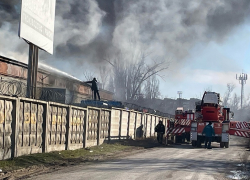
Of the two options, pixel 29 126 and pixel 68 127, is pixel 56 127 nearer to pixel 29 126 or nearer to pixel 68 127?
pixel 68 127

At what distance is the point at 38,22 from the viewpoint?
17719mm

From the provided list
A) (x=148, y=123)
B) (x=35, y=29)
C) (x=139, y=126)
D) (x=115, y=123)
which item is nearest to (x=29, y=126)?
(x=35, y=29)

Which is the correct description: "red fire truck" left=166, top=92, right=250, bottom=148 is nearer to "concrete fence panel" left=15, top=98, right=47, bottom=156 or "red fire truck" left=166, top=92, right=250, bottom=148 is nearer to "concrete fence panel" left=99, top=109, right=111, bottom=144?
"concrete fence panel" left=99, top=109, right=111, bottom=144

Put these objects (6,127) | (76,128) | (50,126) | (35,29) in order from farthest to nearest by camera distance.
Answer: (76,128)
(35,29)
(50,126)
(6,127)

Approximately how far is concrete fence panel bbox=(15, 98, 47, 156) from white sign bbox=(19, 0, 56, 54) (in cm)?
327

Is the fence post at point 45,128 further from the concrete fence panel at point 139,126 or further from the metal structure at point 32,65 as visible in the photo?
the concrete fence panel at point 139,126

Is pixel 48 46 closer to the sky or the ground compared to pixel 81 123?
closer to the sky

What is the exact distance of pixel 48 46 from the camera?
19219 millimetres

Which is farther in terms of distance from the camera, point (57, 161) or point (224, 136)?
point (224, 136)

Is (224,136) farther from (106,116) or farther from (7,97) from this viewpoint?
(7,97)

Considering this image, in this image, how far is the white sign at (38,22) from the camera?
1619 cm

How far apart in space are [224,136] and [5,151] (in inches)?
607

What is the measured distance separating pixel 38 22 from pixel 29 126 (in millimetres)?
5601

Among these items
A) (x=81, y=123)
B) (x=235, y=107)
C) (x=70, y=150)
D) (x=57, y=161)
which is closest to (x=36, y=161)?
(x=57, y=161)
